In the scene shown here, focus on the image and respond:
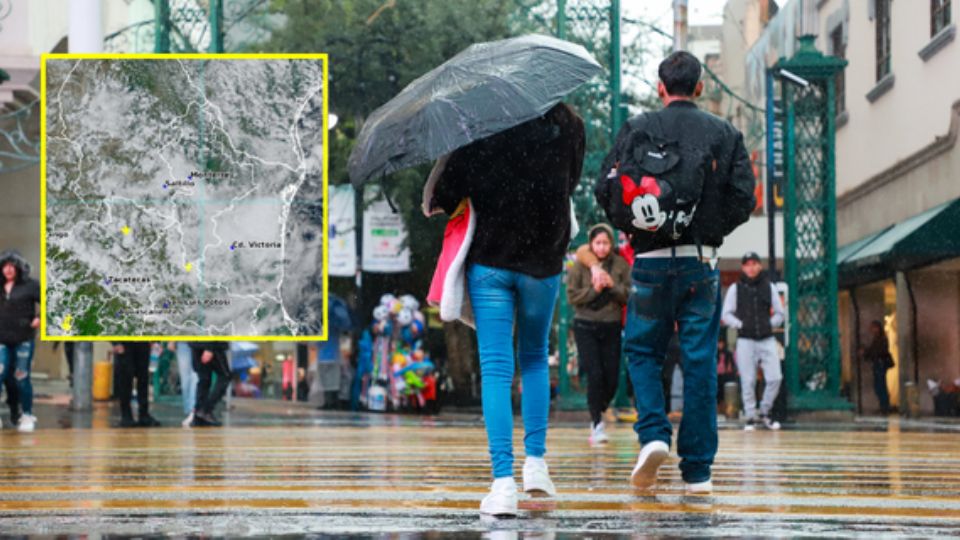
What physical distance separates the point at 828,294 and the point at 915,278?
298 inches

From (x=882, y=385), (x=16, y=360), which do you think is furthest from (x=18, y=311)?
(x=882, y=385)

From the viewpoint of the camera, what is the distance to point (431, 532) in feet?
21.4

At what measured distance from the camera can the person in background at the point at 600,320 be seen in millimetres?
14953

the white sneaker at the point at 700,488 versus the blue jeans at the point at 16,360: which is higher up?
the blue jeans at the point at 16,360

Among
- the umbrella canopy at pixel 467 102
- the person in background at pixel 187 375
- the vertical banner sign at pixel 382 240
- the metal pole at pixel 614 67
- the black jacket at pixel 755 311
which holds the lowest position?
the person in background at pixel 187 375

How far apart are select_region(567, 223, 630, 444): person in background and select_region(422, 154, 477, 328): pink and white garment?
6.92 m

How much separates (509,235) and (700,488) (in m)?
1.63

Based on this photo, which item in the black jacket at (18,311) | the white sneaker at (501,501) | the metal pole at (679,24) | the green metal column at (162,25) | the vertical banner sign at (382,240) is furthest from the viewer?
the vertical banner sign at (382,240)

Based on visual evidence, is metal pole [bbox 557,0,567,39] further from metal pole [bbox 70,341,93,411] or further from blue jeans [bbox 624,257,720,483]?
blue jeans [bbox 624,257,720,483]

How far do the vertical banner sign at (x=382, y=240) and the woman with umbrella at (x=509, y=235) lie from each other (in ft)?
71.2

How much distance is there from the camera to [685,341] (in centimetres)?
867

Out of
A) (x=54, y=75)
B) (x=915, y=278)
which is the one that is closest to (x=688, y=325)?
(x=54, y=75)

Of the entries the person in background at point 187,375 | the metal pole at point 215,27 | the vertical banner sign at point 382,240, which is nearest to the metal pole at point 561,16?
the metal pole at point 215,27

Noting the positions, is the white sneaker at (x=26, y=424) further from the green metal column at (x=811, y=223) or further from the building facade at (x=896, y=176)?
the building facade at (x=896, y=176)
